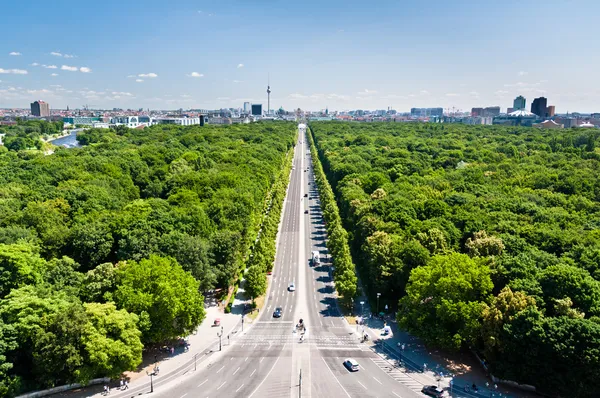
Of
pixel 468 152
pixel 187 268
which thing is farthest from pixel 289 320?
pixel 468 152

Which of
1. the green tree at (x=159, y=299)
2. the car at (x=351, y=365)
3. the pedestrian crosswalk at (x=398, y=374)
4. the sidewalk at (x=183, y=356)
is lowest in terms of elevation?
the sidewalk at (x=183, y=356)

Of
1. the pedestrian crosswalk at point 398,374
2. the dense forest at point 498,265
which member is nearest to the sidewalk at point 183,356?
the pedestrian crosswalk at point 398,374

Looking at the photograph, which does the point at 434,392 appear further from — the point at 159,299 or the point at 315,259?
the point at 315,259

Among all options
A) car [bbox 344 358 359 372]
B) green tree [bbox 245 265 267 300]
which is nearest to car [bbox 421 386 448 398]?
car [bbox 344 358 359 372]

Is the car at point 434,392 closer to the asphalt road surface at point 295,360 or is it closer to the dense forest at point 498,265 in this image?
the asphalt road surface at point 295,360

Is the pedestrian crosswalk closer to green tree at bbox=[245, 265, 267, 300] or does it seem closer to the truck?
green tree at bbox=[245, 265, 267, 300]
